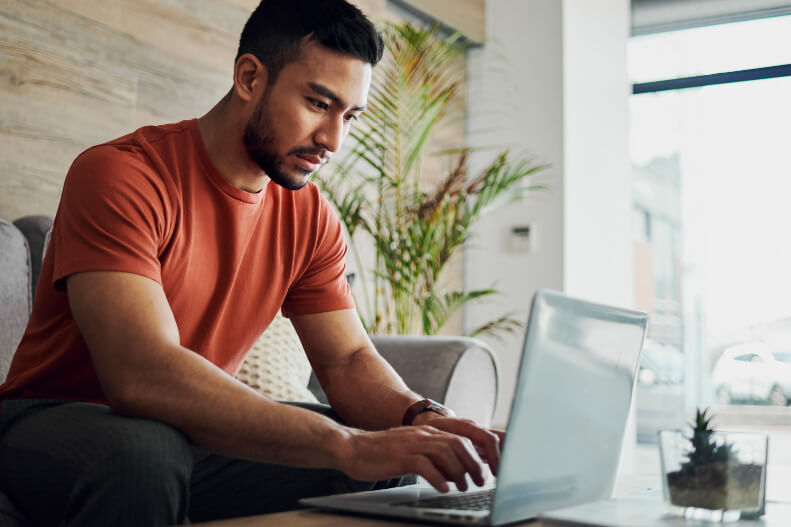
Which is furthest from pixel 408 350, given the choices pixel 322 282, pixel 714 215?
pixel 714 215

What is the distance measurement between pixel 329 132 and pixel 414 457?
0.65m

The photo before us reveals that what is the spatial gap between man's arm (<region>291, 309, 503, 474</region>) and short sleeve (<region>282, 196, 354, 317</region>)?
2 centimetres

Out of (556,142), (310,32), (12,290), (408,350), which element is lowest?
(408,350)

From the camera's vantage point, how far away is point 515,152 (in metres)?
4.02

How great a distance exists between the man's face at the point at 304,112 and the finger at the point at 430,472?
638 millimetres

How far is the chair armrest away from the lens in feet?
6.45

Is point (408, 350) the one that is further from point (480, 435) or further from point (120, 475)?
point (120, 475)

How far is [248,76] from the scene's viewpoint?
1426 mm

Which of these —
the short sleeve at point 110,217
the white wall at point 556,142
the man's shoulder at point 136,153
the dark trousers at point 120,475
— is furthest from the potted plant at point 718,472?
the white wall at point 556,142

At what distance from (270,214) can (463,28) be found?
2.76 meters

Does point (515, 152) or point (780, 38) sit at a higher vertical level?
point (780, 38)

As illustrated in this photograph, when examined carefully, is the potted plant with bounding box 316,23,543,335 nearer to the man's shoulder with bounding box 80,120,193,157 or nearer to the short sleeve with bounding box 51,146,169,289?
the man's shoulder with bounding box 80,120,193,157

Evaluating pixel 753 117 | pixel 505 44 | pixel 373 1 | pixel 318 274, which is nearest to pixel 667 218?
pixel 753 117

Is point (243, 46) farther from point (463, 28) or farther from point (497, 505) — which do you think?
point (463, 28)
